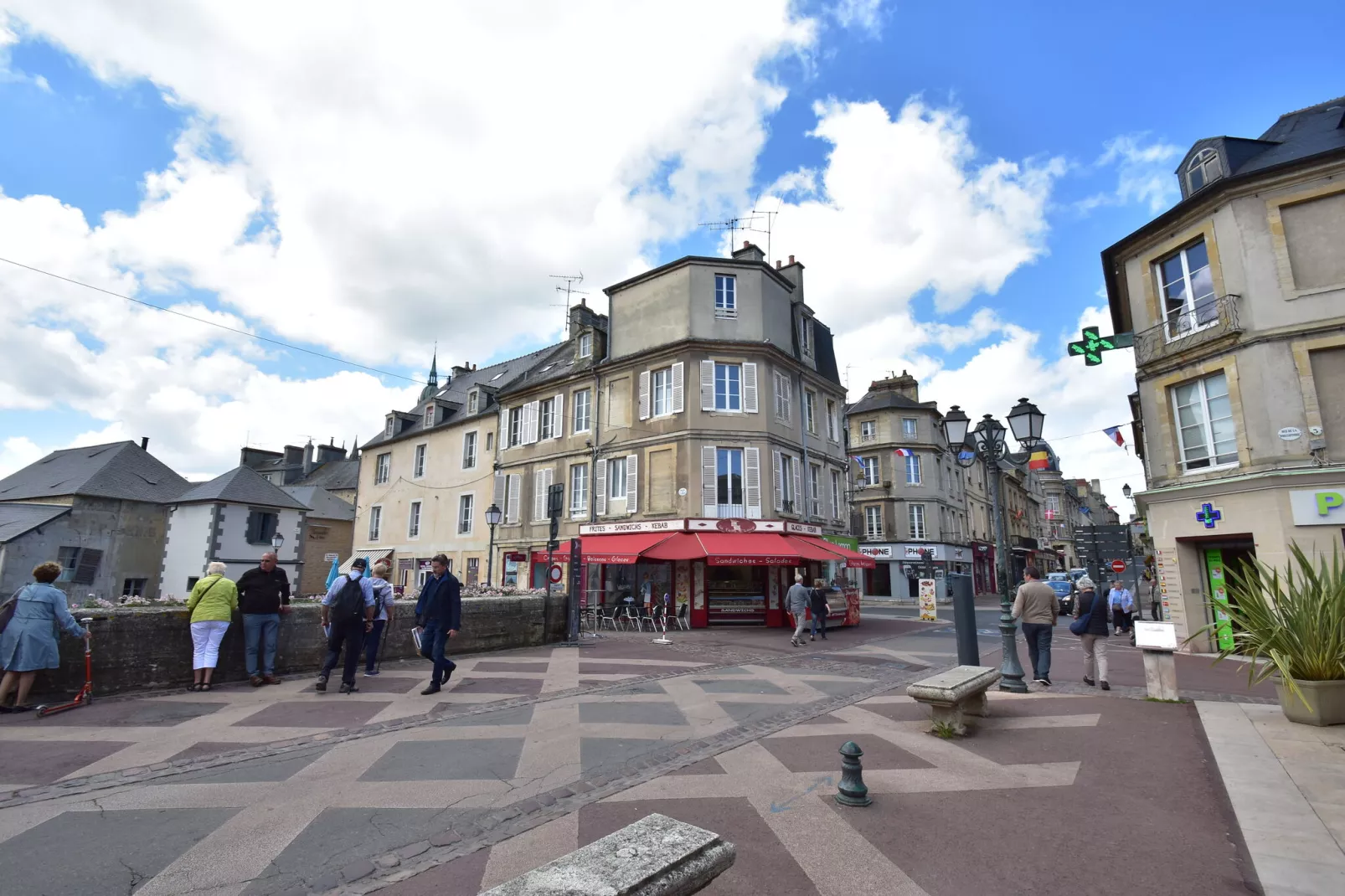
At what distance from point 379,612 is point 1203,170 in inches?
685

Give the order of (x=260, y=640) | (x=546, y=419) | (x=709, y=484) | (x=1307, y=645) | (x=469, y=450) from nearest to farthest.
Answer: (x=1307, y=645)
(x=260, y=640)
(x=709, y=484)
(x=546, y=419)
(x=469, y=450)

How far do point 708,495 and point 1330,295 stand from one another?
13638 mm

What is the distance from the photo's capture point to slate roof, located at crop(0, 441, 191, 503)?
27594mm

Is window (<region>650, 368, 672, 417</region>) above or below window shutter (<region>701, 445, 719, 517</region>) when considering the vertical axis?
above

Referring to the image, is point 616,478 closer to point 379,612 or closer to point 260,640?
point 379,612

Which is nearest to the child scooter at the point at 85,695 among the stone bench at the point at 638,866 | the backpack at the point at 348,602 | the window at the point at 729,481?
the backpack at the point at 348,602

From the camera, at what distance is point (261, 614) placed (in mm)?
7641

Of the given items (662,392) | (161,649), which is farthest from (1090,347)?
(161,649)

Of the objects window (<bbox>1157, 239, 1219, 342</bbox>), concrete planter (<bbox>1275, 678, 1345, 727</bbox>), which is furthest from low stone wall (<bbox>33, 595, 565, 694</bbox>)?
window (<bbox>1157, 239, 1219, 342</bbox>)

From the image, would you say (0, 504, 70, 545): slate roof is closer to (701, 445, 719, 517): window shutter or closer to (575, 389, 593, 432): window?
(575, 389, 593, 432): window

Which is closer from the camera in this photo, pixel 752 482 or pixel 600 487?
pixel 752 482

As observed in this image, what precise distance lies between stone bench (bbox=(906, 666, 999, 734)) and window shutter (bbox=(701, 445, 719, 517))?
12210mm

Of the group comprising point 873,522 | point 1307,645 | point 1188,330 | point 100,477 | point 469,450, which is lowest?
Result: point 1307,645

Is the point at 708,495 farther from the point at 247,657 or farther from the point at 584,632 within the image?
the point at 247,657
